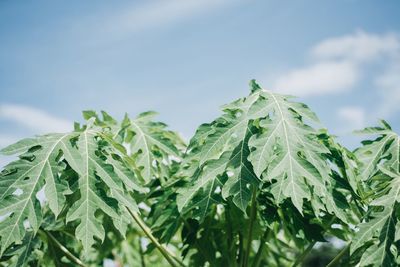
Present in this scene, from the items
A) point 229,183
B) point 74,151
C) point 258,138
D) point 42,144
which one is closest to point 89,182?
point 74,151

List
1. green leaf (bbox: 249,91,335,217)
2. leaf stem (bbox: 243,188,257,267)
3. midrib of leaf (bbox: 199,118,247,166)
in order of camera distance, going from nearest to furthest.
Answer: green leaf (bbox: 249,91,335,217), midrib of leaf (bbox: 199,118,247,166), leaf stem (bbox: 243,188,257,267)

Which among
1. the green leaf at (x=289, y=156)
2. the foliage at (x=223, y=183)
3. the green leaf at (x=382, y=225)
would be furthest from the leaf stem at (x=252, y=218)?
the green leaf at (x=382, y=225)

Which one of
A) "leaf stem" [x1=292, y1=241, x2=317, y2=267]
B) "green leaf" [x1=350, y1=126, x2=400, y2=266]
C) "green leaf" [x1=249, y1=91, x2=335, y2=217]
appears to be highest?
"green leaf" [x1=249, y1=91, x2=335, y2=217]

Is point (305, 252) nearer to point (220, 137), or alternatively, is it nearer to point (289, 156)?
point (289, 156)

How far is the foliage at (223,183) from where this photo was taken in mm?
A: 2135

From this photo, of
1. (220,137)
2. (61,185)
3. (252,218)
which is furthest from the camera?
(252,218)

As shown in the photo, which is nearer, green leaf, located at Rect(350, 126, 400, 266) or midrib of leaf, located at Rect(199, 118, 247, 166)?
green leaf, located at Rect(350, 126, 400, 266)

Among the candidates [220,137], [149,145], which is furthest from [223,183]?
[149,145]

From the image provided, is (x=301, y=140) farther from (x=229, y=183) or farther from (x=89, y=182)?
(x=89, y=182)

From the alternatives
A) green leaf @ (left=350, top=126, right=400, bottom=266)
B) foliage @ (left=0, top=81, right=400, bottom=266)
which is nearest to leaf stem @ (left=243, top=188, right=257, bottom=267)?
foliage @ (left=0, top=81, right=400, bottom=266)

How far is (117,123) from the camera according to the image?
3.30m

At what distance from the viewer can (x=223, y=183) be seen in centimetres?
241

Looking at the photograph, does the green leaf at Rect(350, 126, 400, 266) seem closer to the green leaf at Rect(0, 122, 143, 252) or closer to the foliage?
the foliage

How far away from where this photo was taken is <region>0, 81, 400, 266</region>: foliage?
213 cm
